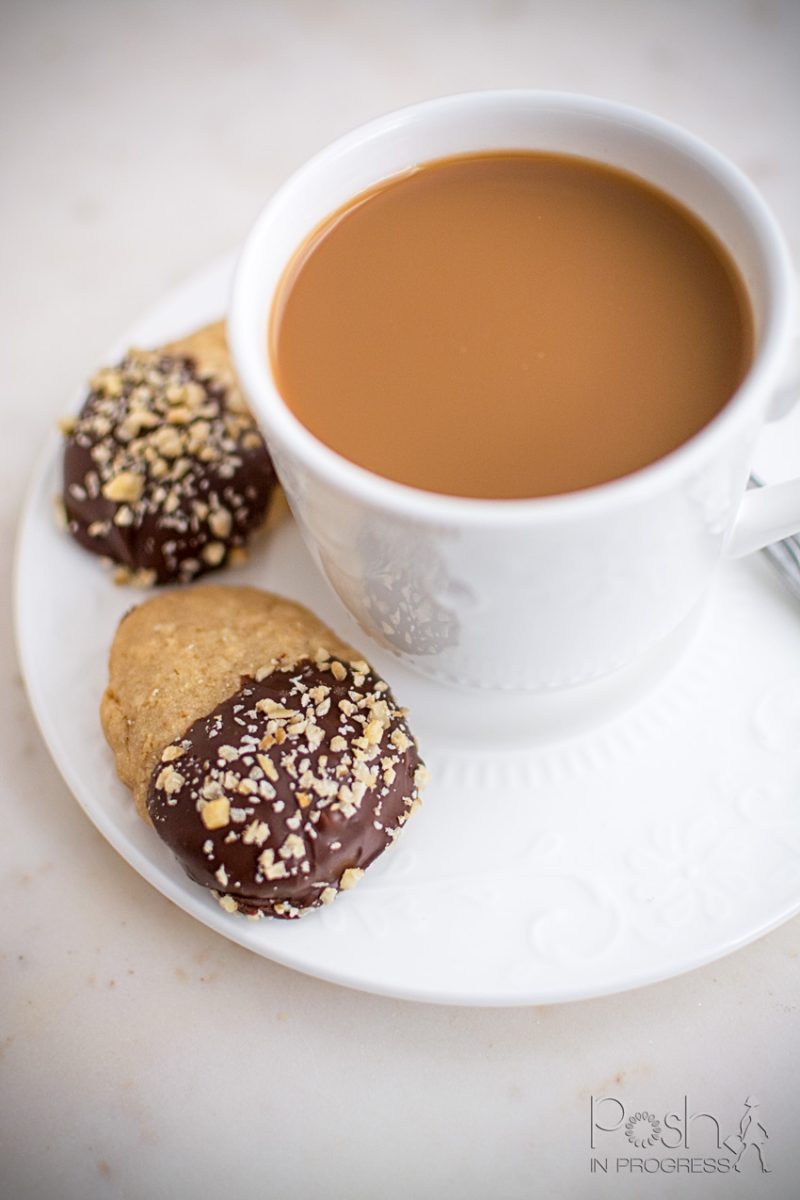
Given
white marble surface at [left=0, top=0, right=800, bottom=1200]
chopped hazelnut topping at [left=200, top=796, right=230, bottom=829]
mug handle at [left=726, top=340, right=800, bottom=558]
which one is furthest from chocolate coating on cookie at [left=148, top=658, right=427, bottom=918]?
mug handle at [left=726, top=340, right=800, bottom=558]

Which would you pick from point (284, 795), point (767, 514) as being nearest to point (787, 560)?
point (767, 514)

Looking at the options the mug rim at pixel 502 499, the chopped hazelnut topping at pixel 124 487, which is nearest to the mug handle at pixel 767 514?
the mug rim at pixel 502 499

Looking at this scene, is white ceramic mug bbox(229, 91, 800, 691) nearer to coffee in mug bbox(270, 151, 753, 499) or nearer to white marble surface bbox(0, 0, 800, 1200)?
coffee in mug bbox(270, 151, 753, 499)

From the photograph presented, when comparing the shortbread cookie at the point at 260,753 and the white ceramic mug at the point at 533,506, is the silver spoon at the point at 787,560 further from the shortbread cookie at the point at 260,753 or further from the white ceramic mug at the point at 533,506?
the shortbread cookie at the point at 260,753

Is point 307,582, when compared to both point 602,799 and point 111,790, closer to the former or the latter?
point 111,790

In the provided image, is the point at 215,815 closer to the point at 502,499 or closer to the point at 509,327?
the point at 502,499

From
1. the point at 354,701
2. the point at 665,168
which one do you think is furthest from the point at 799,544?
the point at 354,701
